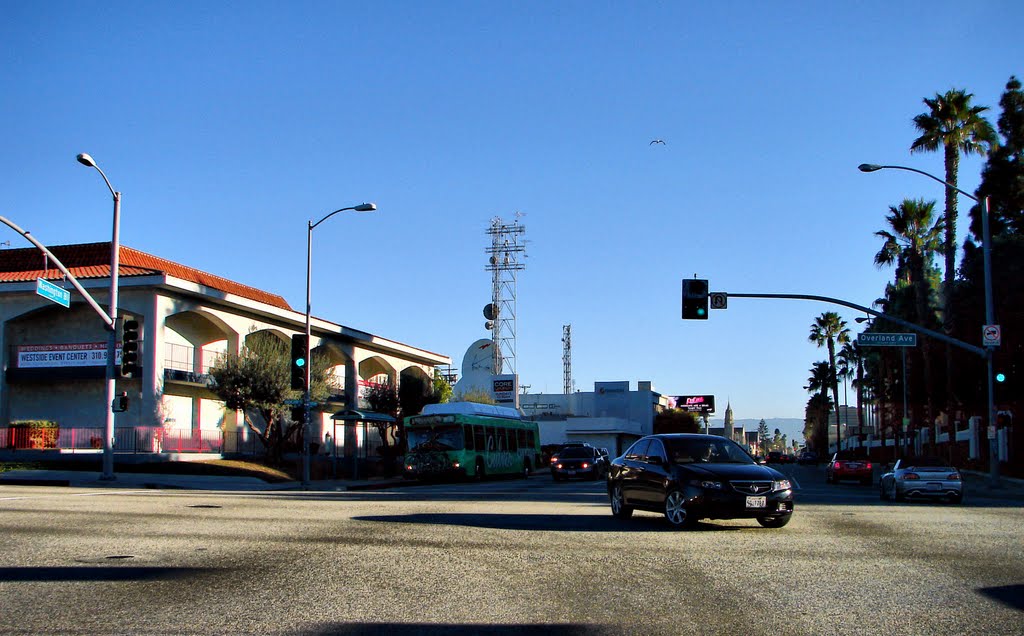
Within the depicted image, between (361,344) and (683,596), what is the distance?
54.3 meters

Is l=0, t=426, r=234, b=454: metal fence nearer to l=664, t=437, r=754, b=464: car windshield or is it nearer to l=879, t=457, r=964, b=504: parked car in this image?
l=879, t=457, r=964, b=504: parked car

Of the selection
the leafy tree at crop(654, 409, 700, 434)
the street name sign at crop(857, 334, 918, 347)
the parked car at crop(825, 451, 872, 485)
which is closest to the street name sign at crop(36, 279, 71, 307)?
the street name sign at crop(857, 334, 918, 347)

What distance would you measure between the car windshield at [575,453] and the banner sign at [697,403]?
334 feet

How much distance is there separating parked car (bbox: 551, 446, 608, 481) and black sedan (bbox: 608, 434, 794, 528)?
23.4 meters

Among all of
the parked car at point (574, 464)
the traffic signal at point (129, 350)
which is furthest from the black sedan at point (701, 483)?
the parked car at point (574, 464)

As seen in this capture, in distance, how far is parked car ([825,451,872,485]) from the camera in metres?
39.2

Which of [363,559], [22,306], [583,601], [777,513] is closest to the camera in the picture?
[583,601]

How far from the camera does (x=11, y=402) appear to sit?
4469cm

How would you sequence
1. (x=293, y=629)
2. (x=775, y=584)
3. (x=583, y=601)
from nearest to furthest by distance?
(x=293, y=629)
(x=583, y=601)
(x=775, y=584)

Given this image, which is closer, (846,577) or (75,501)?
(846,577)

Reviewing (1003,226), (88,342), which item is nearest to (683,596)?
(88,342)

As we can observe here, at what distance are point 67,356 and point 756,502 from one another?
1471 inches

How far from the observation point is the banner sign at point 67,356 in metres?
42.9

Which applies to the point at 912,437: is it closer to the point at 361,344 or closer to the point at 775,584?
the point at 361,344
